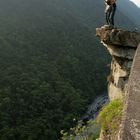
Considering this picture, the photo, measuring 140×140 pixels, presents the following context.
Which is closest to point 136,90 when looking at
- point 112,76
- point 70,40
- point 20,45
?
point 112,76

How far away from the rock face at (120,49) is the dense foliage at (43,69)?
149 ft

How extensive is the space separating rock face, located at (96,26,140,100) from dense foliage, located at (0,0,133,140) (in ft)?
149

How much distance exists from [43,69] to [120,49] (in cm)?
7253

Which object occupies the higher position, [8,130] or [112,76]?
[112,76]

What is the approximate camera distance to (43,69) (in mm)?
86500

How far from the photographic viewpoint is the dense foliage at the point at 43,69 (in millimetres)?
65750

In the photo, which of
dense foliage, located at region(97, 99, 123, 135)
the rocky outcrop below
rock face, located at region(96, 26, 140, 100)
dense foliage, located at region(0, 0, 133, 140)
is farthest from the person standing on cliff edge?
dense foliage, located at region(0, 0, 133, 140)

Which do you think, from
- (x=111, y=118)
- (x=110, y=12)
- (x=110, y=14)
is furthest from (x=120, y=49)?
(x=111, y=118)

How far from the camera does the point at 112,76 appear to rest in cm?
1620

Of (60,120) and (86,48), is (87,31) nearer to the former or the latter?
(86,48)

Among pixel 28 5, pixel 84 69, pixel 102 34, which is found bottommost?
pixel 84 69

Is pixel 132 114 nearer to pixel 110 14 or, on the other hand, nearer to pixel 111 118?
pixel 111 118

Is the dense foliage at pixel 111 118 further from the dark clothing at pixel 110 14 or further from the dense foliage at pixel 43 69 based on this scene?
the dense foliage at pixel 43 69

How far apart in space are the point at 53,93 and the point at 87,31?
51.3m
